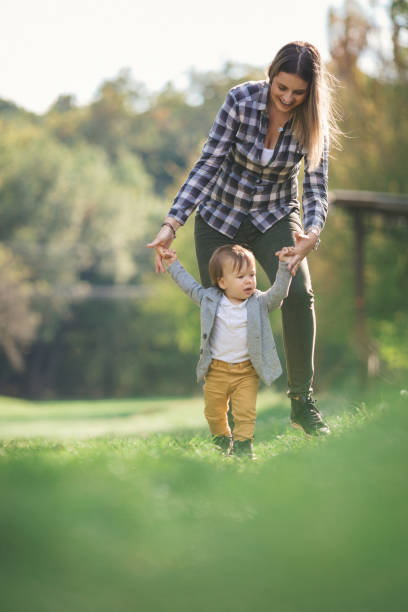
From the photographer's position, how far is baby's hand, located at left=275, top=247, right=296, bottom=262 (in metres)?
3.49

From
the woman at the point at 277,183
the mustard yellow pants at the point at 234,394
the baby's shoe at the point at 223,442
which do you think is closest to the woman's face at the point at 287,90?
the woman at the point at 277,183

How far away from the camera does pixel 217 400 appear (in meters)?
3.65

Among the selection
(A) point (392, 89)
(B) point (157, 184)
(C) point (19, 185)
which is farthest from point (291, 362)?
(B) point (157, 184)

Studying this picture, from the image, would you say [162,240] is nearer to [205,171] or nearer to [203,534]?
[205,171]

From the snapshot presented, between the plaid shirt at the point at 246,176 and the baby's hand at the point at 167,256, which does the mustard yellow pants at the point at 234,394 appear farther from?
the plaid shirt at the point at 246,176

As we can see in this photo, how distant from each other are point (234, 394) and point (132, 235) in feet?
149

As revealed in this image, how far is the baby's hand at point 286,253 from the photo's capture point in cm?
349

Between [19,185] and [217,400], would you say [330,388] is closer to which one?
[217,400]

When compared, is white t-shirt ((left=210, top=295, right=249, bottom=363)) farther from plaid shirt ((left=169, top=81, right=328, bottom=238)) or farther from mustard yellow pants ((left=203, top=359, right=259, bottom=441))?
plaid shirt ((left=169, top=81, right=328, bottom=238))

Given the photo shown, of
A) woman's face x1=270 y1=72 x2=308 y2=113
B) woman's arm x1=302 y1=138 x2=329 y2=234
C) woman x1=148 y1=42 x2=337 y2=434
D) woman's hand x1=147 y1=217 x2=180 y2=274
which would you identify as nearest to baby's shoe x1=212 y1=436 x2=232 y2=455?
woman x1=148 y1=42 x2=337 y2=434

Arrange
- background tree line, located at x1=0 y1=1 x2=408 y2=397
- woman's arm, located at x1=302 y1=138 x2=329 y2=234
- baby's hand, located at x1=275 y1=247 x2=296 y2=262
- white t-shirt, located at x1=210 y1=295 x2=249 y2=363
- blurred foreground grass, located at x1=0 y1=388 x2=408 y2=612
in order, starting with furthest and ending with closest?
background tree line, located at x1=0 y1=1 x2=408 y2=397
woman's arm, located at x1=302 y1=138 x2=329 y2=234
white t-shirt, located at x1=210 y1=295 x2=249 y2=363
baby's hand, located at x1=275 y1=247 x2=296 y2=262
blurred foreground grass, located at x1=0 y1=388 x2=408 y2=612

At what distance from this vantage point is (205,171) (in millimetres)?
3830

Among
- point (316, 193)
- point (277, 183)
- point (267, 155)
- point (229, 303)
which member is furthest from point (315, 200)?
point (229, 303)

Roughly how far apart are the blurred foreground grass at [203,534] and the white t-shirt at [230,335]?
129 cm
